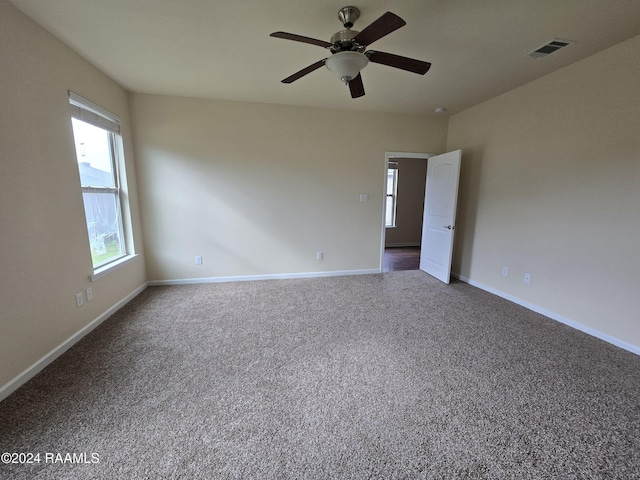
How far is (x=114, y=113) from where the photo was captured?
9.55 feet

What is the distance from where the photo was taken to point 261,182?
373cm

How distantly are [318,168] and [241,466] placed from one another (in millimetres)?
3435

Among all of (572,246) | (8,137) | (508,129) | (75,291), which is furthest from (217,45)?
(572,246)

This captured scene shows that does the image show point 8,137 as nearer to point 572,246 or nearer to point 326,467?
point 326,467

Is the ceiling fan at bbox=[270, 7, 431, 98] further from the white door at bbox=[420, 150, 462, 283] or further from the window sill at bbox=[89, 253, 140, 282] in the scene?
the window sill at bbox=[89, 253, 140, 282]

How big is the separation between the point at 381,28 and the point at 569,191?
2.51 metres

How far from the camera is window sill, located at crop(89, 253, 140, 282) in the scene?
99.0 inches

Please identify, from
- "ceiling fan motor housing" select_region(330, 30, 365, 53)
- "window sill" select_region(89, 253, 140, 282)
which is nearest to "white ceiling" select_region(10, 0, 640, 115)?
"ceiling fan motor housing" select_region(330, 30, 365, 53)

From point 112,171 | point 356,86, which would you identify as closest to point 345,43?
point 356,86

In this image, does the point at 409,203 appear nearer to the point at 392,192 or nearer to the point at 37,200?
the point at 392,192

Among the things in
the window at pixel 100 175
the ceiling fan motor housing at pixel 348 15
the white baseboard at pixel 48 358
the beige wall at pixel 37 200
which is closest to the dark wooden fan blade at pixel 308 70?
the ceiling fan motor housing at pixel 348 15

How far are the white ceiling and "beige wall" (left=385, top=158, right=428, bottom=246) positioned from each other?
328cm

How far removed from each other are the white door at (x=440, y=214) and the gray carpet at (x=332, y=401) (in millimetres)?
1244

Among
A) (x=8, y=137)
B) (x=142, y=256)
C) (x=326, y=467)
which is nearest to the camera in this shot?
(x=326, y=467)
